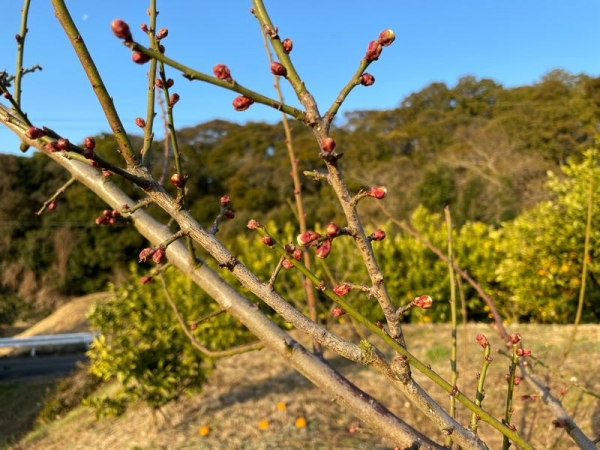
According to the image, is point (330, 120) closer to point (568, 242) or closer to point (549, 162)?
point (568, 242)

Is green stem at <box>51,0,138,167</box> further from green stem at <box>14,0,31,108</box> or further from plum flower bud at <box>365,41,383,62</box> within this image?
plum flower bud at <box>365,41,383,62</box>

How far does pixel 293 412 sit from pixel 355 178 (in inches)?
446

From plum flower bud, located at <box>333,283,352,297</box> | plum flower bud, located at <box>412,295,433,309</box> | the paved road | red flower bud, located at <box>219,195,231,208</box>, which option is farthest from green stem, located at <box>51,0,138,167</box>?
the paved road

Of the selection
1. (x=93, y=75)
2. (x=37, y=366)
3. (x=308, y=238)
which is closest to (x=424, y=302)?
(x=308, y=238)

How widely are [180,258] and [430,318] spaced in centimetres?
705

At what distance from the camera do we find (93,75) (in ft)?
3.03

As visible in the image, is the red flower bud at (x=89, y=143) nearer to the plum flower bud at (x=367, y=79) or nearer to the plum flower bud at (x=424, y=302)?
the plum flower bud at (x=367, y=79)

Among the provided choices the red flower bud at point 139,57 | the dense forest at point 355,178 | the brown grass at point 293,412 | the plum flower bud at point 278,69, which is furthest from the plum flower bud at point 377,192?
the dense forest at point 355,178

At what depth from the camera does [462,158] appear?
57.9 feet

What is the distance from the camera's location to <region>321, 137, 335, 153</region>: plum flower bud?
0.60 meters

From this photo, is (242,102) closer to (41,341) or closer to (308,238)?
(308,238)

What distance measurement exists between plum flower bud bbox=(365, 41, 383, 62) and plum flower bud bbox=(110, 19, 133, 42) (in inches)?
11.2

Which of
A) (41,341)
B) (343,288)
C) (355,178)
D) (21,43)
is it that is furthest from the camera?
(355,178)

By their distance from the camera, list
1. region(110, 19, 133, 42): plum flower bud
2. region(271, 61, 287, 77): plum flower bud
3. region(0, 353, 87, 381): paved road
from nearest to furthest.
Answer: region(110, 19, 133, 42): plum flower bud
region(271, 61, 287, 77): plum flower bud
region(0, 353, 87, 381): paved road
